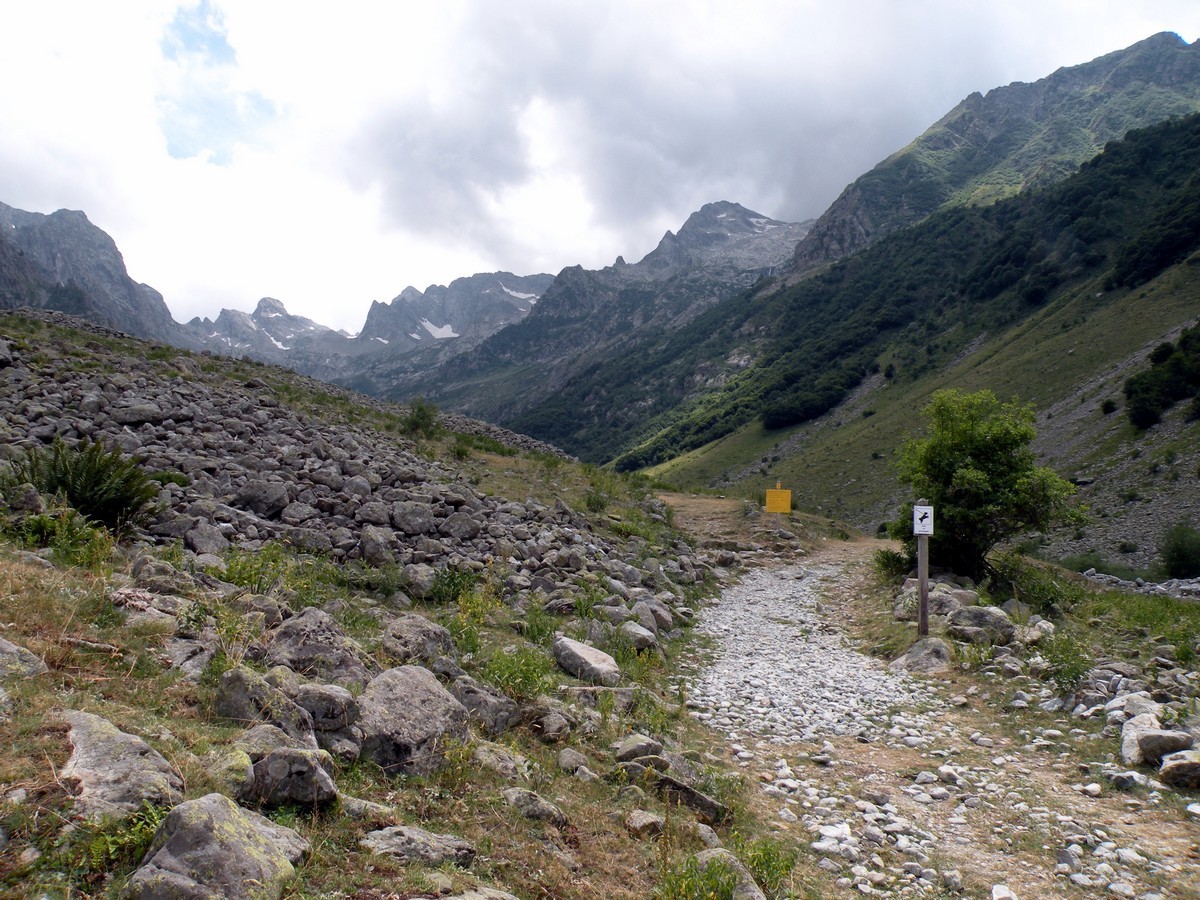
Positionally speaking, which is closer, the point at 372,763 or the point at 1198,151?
the point at 372,763

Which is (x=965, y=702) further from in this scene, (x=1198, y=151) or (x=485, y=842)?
(x=1198, y=151)

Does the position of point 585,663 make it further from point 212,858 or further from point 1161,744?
point 1161,744

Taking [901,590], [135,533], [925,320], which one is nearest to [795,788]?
[135,533]

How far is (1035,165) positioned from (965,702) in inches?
9098

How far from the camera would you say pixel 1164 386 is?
48.3 metres

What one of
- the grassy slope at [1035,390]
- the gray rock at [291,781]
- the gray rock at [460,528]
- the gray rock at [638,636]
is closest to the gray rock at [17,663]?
the gray rock at [291,781]

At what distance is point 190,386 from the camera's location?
17.8 metres

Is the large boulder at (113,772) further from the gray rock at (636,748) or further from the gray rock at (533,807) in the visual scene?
the gray rock at (636,748)

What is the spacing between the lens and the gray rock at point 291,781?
12.2 ft

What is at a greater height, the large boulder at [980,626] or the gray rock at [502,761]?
the large boulder at [980,626]

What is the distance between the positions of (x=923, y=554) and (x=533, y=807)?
34.1ft

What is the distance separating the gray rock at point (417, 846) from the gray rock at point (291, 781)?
0.41 m

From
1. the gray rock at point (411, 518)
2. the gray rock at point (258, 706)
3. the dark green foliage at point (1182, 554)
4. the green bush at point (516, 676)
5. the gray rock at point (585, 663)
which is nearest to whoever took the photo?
the gray rock at point (258, 706)

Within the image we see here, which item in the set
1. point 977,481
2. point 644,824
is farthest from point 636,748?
point 977,481
